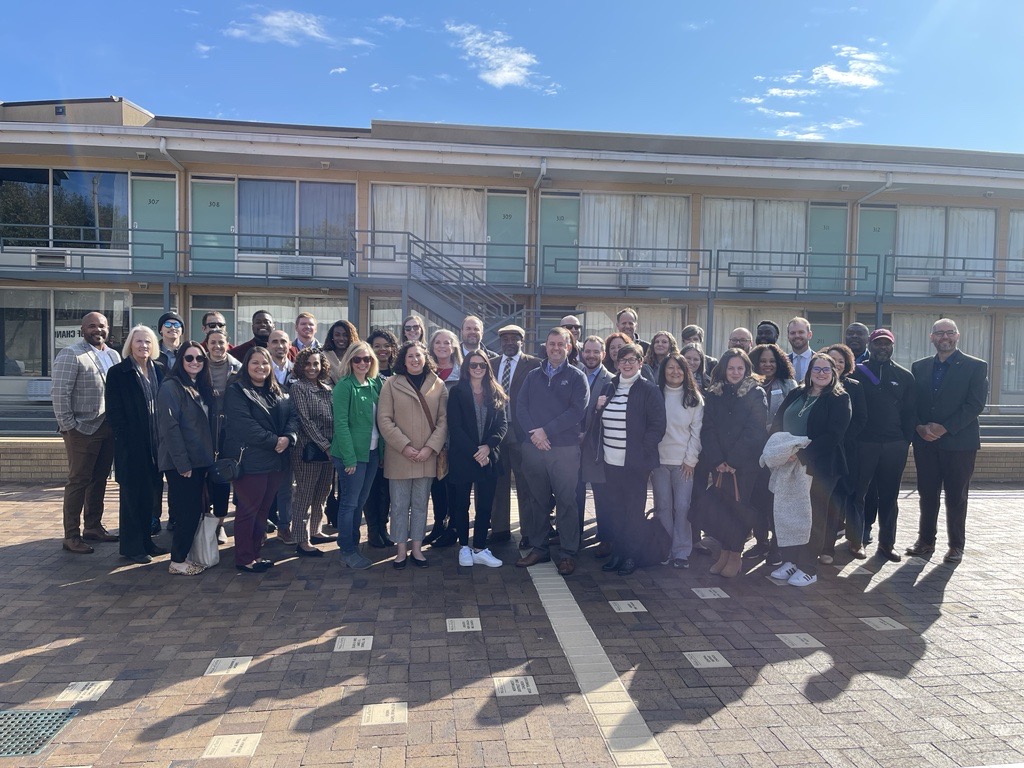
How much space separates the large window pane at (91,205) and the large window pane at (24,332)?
1.53m

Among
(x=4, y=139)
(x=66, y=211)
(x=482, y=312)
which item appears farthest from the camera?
(x=66, y=211)

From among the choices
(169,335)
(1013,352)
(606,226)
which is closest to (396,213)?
(606,226)

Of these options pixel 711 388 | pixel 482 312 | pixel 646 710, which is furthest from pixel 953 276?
pixel 646 710

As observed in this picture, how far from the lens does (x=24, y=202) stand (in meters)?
13.8

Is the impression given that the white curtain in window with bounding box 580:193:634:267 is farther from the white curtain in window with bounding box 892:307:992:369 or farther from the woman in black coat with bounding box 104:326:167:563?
the woman in black coat with bounding box 104:326:167:563

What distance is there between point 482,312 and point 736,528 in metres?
7.57

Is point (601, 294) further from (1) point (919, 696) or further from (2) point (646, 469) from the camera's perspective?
(1) point (919, 696)

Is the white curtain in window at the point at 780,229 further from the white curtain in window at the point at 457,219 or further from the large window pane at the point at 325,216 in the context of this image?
the large window pane at the point at 325,216

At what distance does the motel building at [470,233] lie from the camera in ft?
43.9

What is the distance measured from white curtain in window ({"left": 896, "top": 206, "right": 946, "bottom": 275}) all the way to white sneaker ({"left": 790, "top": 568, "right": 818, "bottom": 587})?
42.6 feet

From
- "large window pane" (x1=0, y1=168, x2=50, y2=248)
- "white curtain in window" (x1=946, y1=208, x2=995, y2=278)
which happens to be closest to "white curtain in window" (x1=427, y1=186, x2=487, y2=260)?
"large window pane" (x1=0, y1=168, x2=50, y2=248)

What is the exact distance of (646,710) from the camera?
3.35m

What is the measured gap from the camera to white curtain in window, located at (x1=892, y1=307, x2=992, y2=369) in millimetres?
15695

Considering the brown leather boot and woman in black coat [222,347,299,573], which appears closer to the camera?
woman in black coat [222,347,299,573]
